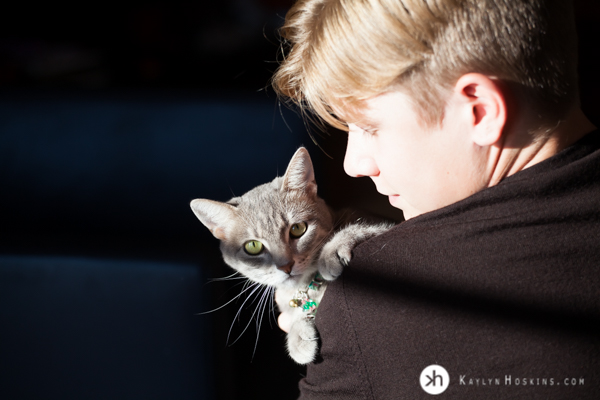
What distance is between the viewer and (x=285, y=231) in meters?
1.23

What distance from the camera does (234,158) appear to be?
5.61ft

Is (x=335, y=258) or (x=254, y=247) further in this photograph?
(x=254, y=247)

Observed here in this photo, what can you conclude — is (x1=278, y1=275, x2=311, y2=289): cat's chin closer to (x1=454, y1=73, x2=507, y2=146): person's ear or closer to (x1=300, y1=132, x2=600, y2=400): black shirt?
(x1=300, y1=132, x2=600, y2=400): black shirt

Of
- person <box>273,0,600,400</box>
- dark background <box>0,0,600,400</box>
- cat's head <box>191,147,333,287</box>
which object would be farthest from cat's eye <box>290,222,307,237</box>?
person <box>273,0,600,400</box>

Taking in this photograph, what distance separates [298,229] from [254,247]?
138 mm

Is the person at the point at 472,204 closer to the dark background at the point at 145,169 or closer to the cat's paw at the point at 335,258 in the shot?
the cat's paw at the point at 335,258

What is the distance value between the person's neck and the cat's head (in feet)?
1.74

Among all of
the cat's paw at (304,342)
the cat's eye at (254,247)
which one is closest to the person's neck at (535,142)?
the cat's paw at (304,342)

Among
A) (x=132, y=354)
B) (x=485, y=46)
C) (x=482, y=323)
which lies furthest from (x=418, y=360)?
(x=132, y=354)

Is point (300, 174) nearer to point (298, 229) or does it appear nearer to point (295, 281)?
point (298, 229)

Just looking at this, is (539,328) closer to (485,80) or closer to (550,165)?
(550,165)

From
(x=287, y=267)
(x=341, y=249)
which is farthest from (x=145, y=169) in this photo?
(x=341, y=249)

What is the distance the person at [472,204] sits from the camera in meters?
0.64

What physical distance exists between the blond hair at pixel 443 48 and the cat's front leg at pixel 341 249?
1.16ft
